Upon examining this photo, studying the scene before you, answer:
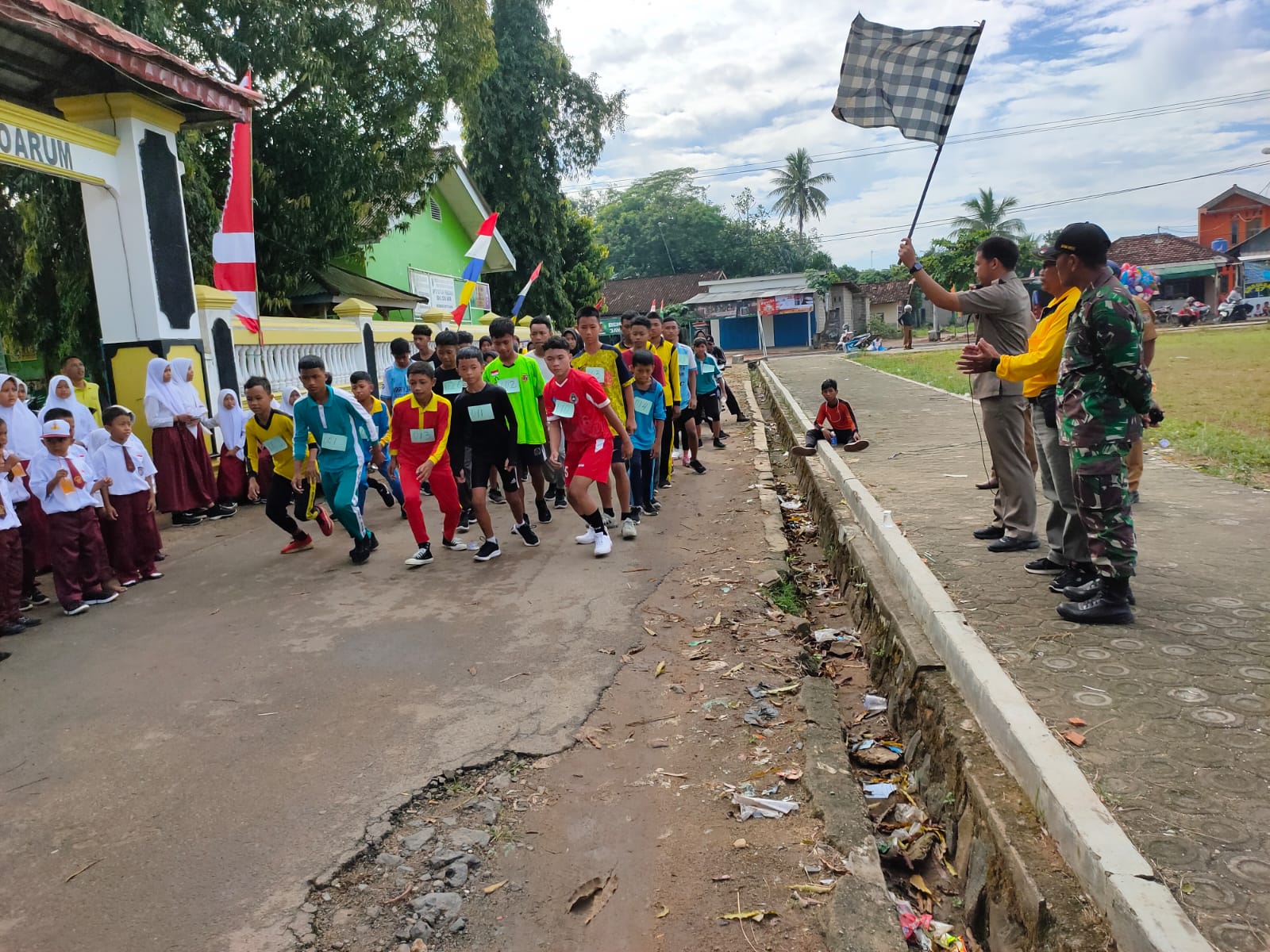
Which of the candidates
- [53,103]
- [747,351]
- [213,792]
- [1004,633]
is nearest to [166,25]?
[53,103]

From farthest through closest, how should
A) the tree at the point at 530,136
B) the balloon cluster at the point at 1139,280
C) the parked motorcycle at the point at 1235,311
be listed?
the parked motorcycle at the point at 1235,311
the tree at the point at 530,136
the balloon cluster at the point at 1139,280

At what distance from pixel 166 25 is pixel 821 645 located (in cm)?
1294

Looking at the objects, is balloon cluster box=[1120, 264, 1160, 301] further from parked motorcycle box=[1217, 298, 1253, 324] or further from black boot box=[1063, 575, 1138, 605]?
parked motorcycle box=[1217, 298, 1253, 324]

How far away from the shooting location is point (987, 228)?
52.2 m

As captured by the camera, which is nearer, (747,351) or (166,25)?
(166,25)

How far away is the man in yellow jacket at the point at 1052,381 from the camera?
4.42 metres

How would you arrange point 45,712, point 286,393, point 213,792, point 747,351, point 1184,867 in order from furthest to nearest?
point 747,351 < point 286,393 < point 45,712 < point 213,792 < point 1184,867

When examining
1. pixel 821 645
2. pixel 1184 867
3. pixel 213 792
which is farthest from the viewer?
pixel 821 645

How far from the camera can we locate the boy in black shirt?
23.3 feet

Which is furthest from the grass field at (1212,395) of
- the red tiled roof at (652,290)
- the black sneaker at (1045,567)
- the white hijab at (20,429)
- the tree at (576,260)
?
the red tiled roof at (652,290)

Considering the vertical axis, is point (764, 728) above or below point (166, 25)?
below

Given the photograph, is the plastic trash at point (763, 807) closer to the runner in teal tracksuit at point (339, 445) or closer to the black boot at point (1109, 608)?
the black boot at point (1109, 608)

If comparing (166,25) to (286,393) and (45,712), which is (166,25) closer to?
(286,393)

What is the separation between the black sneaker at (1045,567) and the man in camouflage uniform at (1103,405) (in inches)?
31.2
